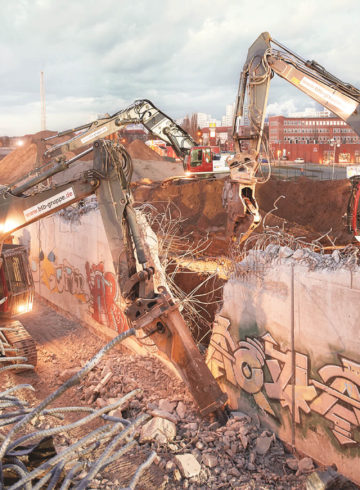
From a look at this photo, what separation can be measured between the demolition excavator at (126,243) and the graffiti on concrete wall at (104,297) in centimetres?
318

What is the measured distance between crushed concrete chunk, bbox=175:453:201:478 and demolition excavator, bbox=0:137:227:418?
1050 millimetres

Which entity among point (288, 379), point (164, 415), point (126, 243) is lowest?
point (164, 415)

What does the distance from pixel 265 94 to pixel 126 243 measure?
5.75m

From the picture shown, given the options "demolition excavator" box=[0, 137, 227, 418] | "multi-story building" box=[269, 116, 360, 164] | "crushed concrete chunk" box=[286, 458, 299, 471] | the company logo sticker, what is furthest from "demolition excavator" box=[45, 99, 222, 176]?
"multi-story building" box=[269, 116, 360, 164]

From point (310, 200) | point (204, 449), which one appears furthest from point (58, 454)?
point (310, 200)

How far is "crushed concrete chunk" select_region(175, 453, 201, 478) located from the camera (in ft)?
20.3

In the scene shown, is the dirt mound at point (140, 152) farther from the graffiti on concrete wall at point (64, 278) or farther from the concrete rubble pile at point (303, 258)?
the concrete rubble pile at point (303, 258)

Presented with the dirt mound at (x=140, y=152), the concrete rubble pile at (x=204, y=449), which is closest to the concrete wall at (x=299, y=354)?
the concrete rubble pile at (x=204, y=449)

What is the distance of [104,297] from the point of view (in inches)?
462

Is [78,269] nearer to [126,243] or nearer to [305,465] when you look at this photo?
[126,243]

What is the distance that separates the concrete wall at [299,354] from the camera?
237 inches

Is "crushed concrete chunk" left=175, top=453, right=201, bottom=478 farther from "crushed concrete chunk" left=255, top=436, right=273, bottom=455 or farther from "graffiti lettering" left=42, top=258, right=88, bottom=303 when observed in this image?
"graffiti lettering" left=42, top=258, right=88, bottom=303

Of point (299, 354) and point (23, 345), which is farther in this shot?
point (23, 345)

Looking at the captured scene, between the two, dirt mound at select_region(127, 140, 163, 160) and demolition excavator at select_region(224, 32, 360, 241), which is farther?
dirt mound at select_region(127, 140, 163, 160)
